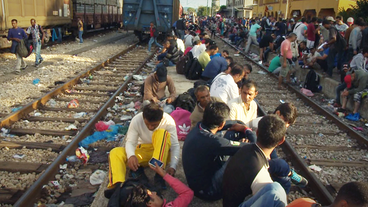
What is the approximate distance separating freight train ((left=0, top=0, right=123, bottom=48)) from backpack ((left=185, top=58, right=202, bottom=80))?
8.12 m

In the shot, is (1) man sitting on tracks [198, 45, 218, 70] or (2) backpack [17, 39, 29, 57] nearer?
(1) man sitting on tracks [198, 45, 218, 70]

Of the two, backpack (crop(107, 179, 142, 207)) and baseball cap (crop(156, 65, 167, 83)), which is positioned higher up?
baseball cap (crop(156, 65, 167, 83))

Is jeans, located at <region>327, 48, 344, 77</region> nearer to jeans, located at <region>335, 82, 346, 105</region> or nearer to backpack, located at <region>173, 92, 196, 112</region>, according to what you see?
jeans, located at <region>335, 82, 346, 105</region>

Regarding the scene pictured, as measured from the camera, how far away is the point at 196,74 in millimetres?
10305

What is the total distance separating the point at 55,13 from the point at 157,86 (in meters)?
14.2

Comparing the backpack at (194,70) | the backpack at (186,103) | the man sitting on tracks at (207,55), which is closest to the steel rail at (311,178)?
the backpack at (186,103)

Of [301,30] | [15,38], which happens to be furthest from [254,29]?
[15,38]

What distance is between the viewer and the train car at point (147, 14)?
748 inches

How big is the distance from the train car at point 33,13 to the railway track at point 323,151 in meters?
11.0

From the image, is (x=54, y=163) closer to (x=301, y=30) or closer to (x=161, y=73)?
(x=161, y=73)

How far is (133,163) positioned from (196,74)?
22.3 feet

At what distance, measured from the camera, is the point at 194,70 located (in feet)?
33.7

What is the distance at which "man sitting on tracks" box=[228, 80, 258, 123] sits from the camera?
4.52m

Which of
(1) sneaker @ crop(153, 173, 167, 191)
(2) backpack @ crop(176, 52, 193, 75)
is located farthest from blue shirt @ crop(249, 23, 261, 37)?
(1) sneaker @ crop(153, 173, 167, 191)
